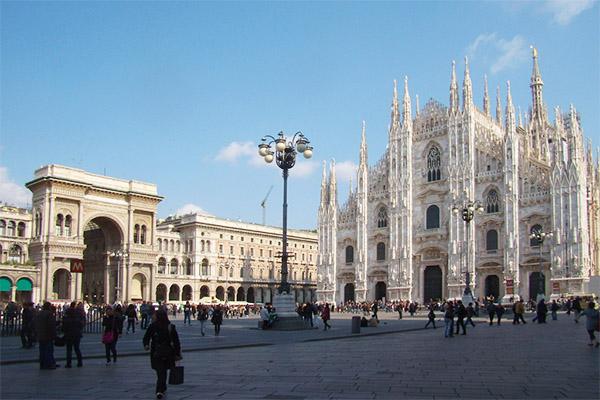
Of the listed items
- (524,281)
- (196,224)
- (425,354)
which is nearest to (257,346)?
(425,354)

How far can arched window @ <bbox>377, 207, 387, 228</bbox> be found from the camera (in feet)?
212

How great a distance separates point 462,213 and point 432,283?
14.9 metres

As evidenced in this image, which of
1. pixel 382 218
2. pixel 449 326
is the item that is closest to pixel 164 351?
pixel 449 326

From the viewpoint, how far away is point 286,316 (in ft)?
88.0

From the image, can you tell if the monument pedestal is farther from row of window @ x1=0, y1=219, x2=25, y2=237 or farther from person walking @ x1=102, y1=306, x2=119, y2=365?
row of window @ x1=0, y1=219, x2=25, y2=237

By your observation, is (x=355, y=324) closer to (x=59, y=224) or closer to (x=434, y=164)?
(x=434, y=164)

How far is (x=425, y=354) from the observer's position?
15406 mm

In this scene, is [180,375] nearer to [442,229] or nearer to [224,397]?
[224,397]

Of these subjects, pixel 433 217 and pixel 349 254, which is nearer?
pixel 433 217

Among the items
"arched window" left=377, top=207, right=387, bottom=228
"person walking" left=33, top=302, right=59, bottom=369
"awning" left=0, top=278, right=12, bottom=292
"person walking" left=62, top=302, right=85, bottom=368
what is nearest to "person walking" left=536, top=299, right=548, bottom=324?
"person walking" left=62, top=302, right=85, bottom=368

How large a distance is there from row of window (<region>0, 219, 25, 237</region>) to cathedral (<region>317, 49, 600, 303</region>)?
34834 millimetres

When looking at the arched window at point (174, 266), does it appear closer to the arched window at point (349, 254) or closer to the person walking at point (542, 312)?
the arched window at point (349, 254)

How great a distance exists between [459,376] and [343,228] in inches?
2238

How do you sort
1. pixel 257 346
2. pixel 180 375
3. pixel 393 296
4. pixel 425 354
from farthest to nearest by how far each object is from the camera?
pixel 393 296 < pixel 257 346 < pixel 425 354 < pixel 180 375
